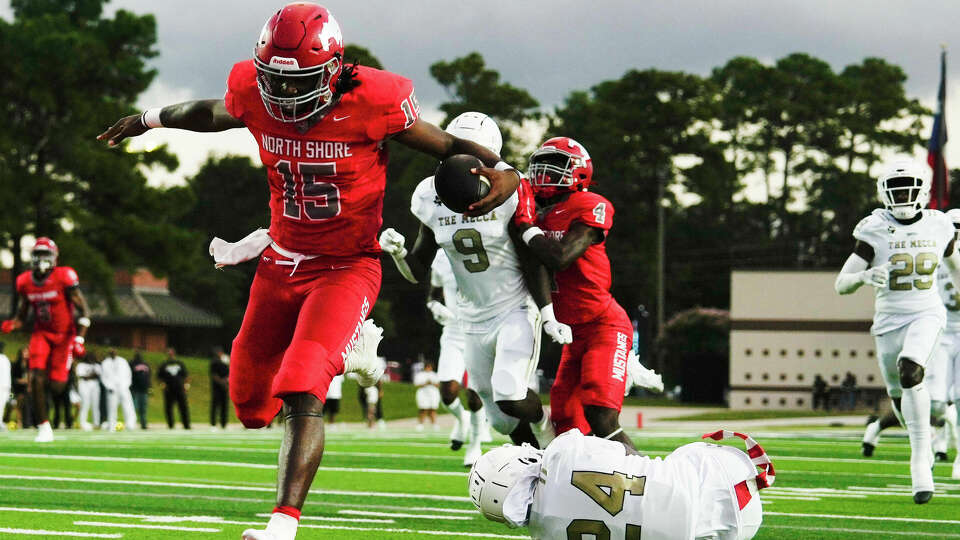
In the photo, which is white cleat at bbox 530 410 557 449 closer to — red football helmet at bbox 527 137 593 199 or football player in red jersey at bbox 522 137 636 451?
football player in red jersey at bbox 522 137 636 451

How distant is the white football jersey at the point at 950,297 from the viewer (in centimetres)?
1309

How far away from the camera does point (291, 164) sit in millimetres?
5719

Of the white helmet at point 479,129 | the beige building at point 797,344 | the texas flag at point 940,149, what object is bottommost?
the white helmet at point 479,129

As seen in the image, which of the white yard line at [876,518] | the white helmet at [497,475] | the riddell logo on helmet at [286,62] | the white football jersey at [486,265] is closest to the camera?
the white helmet at [497,475]

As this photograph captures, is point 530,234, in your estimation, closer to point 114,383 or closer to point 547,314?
point 547,314

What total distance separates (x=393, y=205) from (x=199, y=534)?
213 ft

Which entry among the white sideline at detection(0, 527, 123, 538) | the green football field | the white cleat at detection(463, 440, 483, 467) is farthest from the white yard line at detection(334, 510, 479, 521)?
the white cleat at detection(463, 440, 483, 467)

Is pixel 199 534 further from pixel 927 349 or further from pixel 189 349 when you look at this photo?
pixel 189 349

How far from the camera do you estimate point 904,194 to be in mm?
9477

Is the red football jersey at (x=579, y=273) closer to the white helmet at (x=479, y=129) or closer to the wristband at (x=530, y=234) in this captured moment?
the wristband at (x=530, y=234)

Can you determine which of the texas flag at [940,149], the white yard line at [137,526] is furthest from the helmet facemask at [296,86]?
the texas flag at [940,149]

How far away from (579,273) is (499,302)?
1.85 ft

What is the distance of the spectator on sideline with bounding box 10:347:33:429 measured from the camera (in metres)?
26.2

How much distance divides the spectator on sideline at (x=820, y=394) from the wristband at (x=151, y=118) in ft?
115
